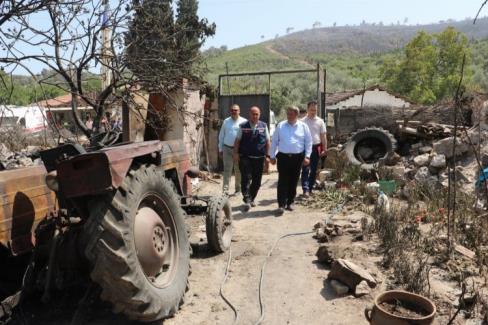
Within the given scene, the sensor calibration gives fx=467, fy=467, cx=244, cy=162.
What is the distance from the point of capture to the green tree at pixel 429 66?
37.8 m

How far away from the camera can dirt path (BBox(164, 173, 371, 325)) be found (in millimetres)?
3982

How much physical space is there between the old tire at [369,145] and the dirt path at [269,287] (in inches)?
184

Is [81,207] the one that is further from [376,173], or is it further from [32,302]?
[376,173]

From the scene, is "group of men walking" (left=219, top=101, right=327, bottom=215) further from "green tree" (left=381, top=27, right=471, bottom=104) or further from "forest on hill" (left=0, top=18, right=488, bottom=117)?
"green tree" (left=381, top=27, right=471, bottom=104)

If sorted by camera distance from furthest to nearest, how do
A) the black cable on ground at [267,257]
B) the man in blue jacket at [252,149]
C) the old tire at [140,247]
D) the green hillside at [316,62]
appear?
the green hillside at [316,62] → the man in blue jacket at [252,149] → the black cable on ground at [267,257] → the old tire at [140,247]

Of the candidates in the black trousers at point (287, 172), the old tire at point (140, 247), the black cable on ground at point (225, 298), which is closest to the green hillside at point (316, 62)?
the black trousers at point (287, 172)

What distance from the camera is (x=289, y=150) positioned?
7.47 metres

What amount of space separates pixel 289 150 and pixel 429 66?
35.0m

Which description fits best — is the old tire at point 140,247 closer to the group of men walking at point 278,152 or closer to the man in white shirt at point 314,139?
the group of men walking at point 278,152

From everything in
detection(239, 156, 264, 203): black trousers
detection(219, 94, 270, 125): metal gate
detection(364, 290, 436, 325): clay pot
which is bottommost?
detection(364, 290, 436, 325): clay pot

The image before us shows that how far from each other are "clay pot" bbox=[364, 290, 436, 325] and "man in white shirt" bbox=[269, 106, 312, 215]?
3952mm

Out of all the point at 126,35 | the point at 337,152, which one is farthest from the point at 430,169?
the point at 126,35

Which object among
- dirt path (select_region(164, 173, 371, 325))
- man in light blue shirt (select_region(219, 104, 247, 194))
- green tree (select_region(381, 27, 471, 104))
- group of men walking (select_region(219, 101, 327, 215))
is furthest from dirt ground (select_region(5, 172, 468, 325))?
green tree (select_region(381, 27, 471, 104))

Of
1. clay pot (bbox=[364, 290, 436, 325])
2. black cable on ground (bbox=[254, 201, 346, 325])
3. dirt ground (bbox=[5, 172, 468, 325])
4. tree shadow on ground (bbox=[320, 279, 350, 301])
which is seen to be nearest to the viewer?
clay pot (bbox=[364, 290, 436, 325])
